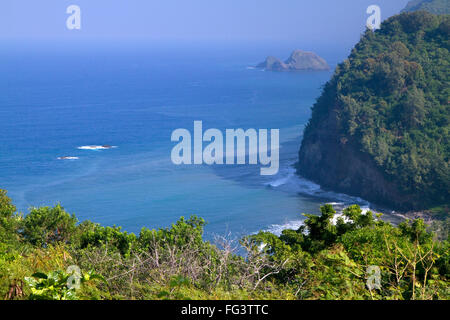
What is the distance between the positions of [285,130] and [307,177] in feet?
65.7

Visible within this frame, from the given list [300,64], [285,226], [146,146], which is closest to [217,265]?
[285,226]

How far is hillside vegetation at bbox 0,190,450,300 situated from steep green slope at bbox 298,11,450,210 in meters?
30.3

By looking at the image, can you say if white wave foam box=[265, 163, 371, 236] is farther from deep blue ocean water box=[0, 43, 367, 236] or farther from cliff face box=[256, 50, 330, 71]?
cliff face box=[256, 50, 330, 71]

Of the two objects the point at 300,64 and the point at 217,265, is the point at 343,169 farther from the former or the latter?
the point at 300,64

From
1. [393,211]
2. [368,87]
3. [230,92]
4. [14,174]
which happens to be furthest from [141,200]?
[230,92]

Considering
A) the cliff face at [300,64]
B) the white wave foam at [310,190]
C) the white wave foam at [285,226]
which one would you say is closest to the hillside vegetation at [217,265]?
the white wave foam at [285,226]

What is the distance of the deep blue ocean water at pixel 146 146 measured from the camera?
46.2 meters

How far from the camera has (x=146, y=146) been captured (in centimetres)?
6581

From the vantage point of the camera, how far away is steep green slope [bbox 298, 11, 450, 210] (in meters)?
45.1

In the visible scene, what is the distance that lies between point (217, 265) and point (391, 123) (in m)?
42.8

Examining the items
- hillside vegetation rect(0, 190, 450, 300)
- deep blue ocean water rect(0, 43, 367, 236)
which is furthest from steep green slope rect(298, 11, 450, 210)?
hillside vegetation rect(0, 190, 450, 300)

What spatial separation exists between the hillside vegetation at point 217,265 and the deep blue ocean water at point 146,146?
22.9 metres
